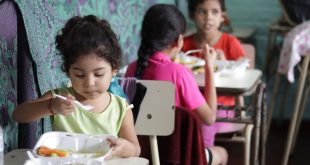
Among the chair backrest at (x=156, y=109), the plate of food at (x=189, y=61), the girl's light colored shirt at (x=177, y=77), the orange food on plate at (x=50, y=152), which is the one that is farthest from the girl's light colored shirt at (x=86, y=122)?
the plate of food at (x=189, y=61)

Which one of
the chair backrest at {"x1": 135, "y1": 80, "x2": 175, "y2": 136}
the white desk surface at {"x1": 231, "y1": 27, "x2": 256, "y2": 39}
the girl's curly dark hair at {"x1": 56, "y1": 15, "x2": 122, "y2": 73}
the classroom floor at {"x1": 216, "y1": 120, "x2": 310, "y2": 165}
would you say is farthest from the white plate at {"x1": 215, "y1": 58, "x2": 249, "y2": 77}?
the girl's curly dark hair at {"x1": 56, "y1": 15, "x2": 122, "y2": 73}

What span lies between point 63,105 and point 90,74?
160 millimetres

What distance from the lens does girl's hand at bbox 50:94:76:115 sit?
165 cm

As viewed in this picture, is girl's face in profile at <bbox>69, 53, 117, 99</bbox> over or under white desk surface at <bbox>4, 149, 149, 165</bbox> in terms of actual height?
over

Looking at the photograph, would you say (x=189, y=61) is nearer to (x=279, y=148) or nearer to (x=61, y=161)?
(x=279, y=148)

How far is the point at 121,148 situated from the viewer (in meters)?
1.71

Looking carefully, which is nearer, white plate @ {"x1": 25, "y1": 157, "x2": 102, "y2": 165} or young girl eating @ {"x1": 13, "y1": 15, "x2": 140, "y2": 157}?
white plate @ {"x1": 25, "y1": 157, "x2": 102, "y2": 165}

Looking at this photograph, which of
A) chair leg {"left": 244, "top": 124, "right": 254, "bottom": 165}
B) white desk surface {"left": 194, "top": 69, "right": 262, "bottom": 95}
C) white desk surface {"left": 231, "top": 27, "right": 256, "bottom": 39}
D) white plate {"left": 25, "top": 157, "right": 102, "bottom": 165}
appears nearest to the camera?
white plate {"left": 25, "top": 157, "right": 102, "bottom": 165}

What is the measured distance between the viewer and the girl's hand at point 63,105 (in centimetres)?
165

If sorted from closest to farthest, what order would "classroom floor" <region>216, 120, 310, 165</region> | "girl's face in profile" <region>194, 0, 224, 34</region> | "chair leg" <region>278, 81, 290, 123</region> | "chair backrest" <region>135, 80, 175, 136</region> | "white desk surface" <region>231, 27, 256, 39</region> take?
"chair backrest" <region>135, 80, 175, 136</region>
"girl's face in profile" <region>194, 0, 224, 34</region>
"classroom floor" <region>216, 120, 310, 165</region>
"white desk surface" <region>231, 27, 256, 39</region>
"chair leg" <region>278, 81, 290, 123</region>

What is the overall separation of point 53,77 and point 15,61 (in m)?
0.34

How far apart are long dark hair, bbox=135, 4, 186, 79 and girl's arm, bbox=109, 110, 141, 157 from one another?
0.72 meters

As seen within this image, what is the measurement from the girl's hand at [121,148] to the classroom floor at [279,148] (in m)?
1.91

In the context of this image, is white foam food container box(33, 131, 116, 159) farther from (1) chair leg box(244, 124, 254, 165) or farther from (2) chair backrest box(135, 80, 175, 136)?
(1) chair leg box(244, 124, 254, 165)
